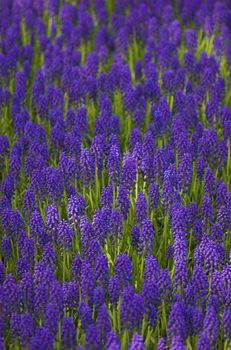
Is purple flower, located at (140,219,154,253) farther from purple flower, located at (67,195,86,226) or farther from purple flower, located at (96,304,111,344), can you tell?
purple flower, located at (96,304,111,344)

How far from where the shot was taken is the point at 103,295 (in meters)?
5.42

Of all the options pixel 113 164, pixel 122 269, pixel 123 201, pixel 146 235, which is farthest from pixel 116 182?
pixel 122 269

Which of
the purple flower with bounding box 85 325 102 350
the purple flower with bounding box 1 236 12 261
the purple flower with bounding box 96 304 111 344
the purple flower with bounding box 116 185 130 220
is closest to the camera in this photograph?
the purple flower with bounding box 85 325 102 350

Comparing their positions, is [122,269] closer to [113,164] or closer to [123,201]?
[123,201]

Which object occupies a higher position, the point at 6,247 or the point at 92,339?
the point at 6,247

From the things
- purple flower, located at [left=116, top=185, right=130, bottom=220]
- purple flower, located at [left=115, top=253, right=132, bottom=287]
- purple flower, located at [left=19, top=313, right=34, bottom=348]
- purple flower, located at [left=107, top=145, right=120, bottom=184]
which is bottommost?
purple flower, located at [left=19, top=313, right=34, bottom=348]

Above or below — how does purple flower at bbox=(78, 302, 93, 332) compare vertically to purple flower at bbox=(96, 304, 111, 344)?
above

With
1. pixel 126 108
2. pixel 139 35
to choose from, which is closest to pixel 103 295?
pixel 126 108

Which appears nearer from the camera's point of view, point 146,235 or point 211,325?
point 211,325

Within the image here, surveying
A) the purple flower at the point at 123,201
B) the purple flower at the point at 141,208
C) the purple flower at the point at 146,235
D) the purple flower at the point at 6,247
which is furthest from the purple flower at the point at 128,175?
the purple flower at the point at 6,247

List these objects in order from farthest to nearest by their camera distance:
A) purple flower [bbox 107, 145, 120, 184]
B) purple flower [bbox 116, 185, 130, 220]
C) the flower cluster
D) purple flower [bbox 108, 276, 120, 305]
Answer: purple flower [bbox 107, 145, 120, 184] < purple flower [bbox 116, 185, 130, 220] < purple flower [bbox 108, 276, 120, 305] < the flower cluster

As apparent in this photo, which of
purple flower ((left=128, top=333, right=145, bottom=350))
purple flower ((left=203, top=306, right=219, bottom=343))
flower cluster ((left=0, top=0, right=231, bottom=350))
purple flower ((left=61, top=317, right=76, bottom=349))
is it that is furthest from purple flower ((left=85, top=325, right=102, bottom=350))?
purple flower ((left=203, top=306, right=219, bottom=343))

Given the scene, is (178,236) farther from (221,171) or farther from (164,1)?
(164,1)

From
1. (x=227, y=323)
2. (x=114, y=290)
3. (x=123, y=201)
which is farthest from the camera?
(x=123, y=201)
